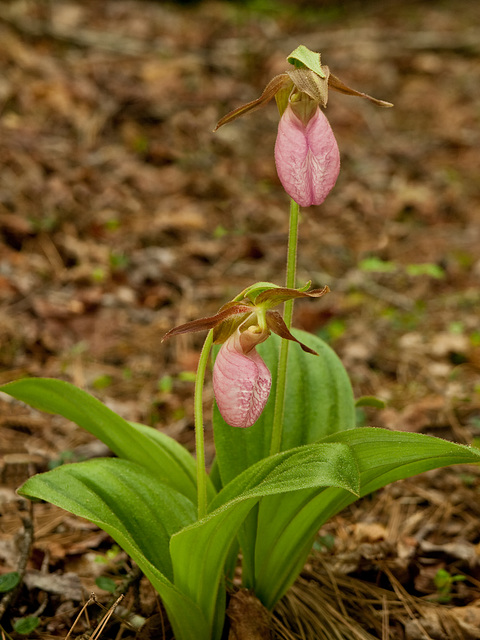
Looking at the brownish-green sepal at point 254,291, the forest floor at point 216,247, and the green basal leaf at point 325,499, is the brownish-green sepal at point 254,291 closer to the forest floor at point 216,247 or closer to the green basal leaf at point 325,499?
the green basal leaf at point 325,499

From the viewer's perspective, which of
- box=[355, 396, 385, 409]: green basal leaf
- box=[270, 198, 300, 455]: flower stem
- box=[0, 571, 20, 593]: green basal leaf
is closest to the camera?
box=[270, 198, 300, 455]: flower stem

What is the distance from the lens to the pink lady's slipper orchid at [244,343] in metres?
1.26

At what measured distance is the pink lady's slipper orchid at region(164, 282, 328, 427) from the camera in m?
1.26

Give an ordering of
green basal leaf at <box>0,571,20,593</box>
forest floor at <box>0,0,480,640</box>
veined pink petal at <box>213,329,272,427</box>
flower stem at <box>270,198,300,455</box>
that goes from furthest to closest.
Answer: forest floor at <box>0,0,480,640</box>
green basal leaf at <box>0,571,20,593</box>
flower stem at <box>270,198,300,455</box>
veined pink petal at <box>213,329,272,427</box>

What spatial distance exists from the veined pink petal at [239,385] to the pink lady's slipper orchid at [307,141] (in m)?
0.33

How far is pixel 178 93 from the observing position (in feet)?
18.3

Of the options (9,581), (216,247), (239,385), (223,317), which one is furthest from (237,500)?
(216,247)

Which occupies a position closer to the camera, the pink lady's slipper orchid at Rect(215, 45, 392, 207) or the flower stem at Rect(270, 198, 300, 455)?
the pink lady's slipper orchid at Rect(215, 45, 392, 207)

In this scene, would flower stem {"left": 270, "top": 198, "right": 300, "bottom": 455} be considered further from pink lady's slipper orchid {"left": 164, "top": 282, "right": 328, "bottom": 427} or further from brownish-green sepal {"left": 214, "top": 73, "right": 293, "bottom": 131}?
brownish-green sepal {"left": 214, "top": 73, "right": 293, "bottom": 131}

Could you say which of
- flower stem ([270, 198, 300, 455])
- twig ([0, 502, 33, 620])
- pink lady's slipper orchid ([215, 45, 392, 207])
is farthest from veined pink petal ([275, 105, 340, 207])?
twig ([0, 502, 33, 620])

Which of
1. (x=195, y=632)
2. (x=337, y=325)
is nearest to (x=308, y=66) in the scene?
(x=195, y=632)

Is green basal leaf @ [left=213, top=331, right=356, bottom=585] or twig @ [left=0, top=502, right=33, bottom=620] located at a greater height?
green basal leaf @ [left=213, top=331, right=356, bottom=585]

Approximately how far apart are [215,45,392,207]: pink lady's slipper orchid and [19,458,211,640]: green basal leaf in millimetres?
720

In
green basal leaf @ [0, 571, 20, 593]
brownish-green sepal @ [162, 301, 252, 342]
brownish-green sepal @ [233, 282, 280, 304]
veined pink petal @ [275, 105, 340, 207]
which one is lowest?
green basal leaf @ [0, 571, 20, 593]
